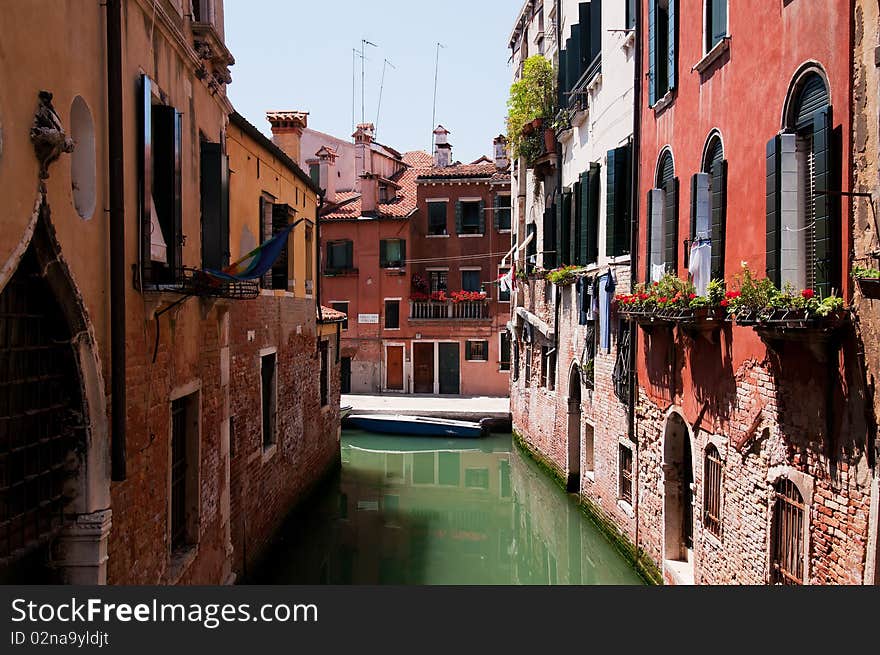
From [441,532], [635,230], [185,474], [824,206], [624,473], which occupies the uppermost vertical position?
[635,230]

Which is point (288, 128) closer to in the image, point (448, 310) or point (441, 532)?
point (441, 532)

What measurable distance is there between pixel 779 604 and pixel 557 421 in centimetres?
1264

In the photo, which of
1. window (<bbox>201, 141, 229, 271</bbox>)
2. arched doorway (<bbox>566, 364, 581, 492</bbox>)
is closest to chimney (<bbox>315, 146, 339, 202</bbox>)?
arched doorway (<bbox>566, 364, 581, 492</bbox>)

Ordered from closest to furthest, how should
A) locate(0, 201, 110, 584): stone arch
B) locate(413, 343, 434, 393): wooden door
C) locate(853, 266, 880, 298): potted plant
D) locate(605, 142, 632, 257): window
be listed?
locate(0, 201, 110, 584): stone arch, locate(853, 266, 880, 298): potted plant, locate(605, 142, 632, 257): window, locate(413, 343, 434, 393): wooden door

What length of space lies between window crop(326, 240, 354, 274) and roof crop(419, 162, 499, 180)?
3.52m

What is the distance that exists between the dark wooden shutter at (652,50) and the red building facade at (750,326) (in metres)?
0.03

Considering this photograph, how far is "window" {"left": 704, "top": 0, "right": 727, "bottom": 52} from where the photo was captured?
8.44m

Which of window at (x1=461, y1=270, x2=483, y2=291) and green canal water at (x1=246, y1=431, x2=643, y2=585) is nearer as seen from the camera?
green canal water at (x1=246, y1=431, x2=643, y2=585)

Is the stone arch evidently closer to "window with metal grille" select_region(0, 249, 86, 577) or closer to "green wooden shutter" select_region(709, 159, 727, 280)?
"window with metal grille" select_region(0, 249, 86, 577)

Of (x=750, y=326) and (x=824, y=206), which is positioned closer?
(x=824, y=206)

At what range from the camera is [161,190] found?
6.60 metres

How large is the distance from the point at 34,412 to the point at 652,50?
8515 mm

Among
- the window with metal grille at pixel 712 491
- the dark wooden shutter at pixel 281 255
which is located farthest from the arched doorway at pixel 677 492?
the dark wooden shutter at pixel 281 255

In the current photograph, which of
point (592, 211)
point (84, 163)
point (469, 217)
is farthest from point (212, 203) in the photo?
point (469, 217)
